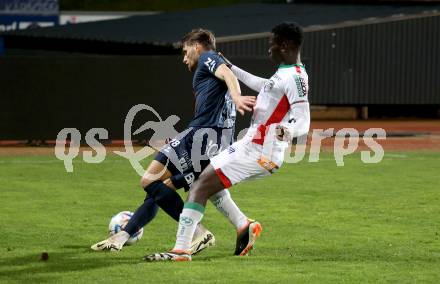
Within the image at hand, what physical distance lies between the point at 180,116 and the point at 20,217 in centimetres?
1211

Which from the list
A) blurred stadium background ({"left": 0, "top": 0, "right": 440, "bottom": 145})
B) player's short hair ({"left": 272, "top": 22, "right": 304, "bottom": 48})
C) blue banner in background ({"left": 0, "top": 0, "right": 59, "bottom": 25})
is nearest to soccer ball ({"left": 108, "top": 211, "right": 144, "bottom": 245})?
player's short hair ({"left": 272, "top": 22, "right": 304, "bottom": 48})

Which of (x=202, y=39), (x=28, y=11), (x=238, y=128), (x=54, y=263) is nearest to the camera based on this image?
(x=54, y=263)

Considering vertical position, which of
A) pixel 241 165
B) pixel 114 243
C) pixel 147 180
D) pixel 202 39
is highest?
pixel 202 39

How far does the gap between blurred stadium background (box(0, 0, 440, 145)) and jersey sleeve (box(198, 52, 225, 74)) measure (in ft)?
49.4

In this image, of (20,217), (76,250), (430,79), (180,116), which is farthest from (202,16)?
(76,250)

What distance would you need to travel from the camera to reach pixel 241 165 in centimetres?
1045

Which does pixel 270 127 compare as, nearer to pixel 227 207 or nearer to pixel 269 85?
pixel 269 85

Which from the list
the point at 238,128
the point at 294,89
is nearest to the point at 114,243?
the point at 294,89

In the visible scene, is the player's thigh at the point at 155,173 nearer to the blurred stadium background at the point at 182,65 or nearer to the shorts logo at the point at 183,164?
the shorts logo at the point at 183,164

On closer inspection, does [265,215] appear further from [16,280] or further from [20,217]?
[16,280]

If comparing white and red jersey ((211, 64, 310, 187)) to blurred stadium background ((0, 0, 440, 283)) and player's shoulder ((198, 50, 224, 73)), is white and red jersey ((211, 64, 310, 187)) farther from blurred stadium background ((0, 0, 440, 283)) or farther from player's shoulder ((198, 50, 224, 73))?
blurred stadium background ((0, 0, 440, 283))

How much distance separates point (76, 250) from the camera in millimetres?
11570

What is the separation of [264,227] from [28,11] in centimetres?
3795

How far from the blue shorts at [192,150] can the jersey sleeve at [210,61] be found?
585 mm
